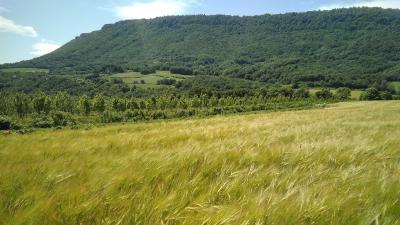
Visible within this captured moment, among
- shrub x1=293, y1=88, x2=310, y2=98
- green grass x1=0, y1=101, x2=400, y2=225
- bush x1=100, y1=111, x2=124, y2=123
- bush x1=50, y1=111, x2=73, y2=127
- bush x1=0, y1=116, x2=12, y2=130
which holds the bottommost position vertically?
shrub x1=293, y1=88, x2=310, y2=98

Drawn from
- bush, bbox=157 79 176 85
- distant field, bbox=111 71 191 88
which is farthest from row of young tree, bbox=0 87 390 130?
bush, bbox=157 79 176 85

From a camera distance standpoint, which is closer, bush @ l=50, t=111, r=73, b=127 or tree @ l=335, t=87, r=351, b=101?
bush @ l=50, t=111, r=73, b=127

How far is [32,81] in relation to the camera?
162500 millimetres

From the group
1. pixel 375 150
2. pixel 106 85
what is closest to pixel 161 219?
pixel 375 150

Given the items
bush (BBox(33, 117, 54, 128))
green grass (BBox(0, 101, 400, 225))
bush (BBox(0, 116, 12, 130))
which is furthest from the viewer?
bush (BBox(33, 117, 54, 128))

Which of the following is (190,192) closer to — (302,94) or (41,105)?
(41,105)

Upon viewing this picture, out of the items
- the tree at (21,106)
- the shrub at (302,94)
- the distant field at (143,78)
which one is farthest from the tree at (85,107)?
the distant field at (143,78)

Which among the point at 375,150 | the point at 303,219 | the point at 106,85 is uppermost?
the point at 303,219

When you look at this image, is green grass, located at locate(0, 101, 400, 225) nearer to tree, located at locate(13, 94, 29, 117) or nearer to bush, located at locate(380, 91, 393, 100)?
tree, located at locate(13, 94, 29, 117)

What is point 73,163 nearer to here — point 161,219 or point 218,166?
point 218,166

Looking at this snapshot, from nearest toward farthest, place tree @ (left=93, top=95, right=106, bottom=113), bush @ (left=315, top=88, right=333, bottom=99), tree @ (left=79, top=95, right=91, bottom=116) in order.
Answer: tree @ (left=79, top=95, right=91, bottom=116), tree @ (left=93, top=95, right=106, bottom=113), bush @ (left=315, top=88, right=333, bottom=99)

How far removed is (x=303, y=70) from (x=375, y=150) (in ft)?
661

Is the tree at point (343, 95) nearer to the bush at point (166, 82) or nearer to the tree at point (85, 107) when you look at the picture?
the tree at point (85, 107)

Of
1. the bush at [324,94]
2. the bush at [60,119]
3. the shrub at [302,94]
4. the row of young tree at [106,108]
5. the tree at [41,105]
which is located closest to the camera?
the bush at [60,119]
